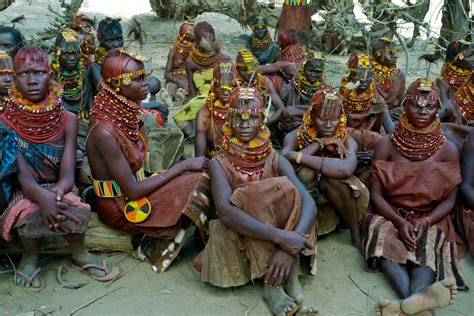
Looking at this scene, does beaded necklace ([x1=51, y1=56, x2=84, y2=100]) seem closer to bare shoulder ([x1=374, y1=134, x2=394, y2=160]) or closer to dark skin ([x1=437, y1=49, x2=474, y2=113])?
bare shoulder ([x1=374, y1=134, x2=394, y2=160])

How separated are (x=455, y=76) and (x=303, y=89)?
162 centimetres

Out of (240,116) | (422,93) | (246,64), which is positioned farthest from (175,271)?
(246,64)

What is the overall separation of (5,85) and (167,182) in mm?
1329

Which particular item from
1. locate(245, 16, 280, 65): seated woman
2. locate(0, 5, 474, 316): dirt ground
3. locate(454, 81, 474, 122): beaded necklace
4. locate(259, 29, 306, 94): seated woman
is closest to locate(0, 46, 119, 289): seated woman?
locate(0, 5, 474, 316): dirt ground

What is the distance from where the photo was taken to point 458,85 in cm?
526

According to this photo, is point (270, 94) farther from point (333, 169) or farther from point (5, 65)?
point (5, 65)

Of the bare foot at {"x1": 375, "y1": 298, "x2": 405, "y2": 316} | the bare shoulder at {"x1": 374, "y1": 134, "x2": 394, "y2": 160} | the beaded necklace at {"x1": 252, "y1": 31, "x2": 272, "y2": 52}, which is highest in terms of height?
the bare shoulder at {"x1": 374, "y1": 134, "x2": 394, "y2": 160}

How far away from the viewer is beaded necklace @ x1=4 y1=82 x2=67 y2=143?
128 inches

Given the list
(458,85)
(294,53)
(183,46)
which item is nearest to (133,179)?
(458,85)

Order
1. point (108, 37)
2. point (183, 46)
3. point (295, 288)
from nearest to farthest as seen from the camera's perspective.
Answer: point (295, 288)
point (108, 37)
point (183, 46)

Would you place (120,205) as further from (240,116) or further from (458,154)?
(458,154)

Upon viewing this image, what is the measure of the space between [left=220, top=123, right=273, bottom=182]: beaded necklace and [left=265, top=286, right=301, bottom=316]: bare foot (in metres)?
0.73

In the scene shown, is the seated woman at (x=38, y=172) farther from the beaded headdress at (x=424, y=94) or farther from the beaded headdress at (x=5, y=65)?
the beaded headdress at (x=424, y=94)

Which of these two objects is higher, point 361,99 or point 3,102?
point 3,102
